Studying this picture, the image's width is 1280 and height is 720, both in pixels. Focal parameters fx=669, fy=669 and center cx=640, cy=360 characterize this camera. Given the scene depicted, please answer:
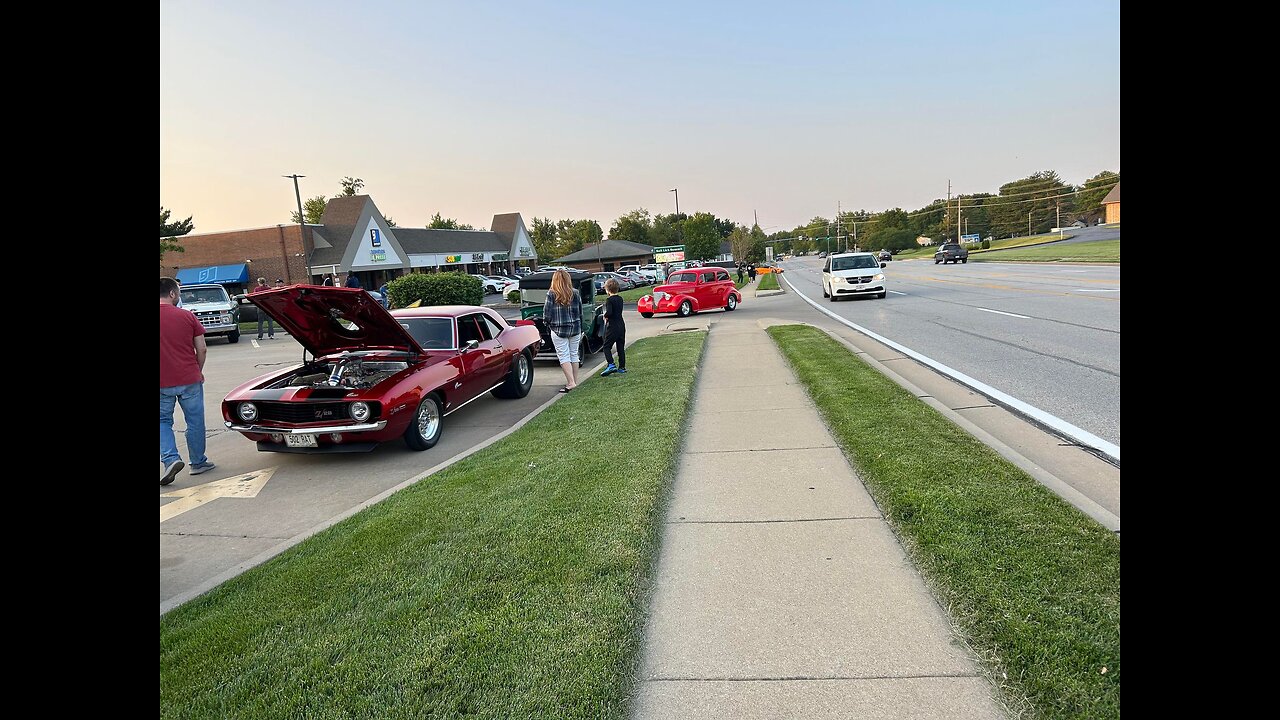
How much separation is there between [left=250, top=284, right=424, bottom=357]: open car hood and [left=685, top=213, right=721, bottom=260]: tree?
7619 centimetres

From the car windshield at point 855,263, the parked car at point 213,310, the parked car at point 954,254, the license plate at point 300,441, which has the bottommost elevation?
the license plate at point 300,441

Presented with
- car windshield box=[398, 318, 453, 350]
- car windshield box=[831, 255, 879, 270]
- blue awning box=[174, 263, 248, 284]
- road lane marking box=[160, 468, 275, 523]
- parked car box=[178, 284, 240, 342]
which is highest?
blue awning box=[174, 263, 248, 284]

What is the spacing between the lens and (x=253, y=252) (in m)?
43.9

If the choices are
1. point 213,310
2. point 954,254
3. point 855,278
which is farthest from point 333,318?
point 954,254

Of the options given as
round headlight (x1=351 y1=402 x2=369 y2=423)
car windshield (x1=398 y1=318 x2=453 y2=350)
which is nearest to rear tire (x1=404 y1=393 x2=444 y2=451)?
round headlight (x1=351 y1=402 x2=369 y2=423)

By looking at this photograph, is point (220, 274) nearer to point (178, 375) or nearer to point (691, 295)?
point (691, 295)

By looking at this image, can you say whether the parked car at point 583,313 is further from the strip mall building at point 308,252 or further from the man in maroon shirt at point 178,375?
the strip mall building at point 308,252

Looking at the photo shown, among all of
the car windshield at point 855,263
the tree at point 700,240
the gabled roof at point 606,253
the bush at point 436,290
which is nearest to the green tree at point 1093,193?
the tree at point 700,240

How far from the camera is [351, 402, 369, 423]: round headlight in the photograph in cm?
646

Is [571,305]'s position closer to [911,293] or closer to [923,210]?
[911,293]

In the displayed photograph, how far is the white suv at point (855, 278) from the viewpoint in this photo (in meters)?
23.6

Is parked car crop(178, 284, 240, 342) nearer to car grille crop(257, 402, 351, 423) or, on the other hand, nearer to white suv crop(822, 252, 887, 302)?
car grille crop(257, 402, 351, 423)

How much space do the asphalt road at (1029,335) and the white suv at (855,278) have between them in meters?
0.52
